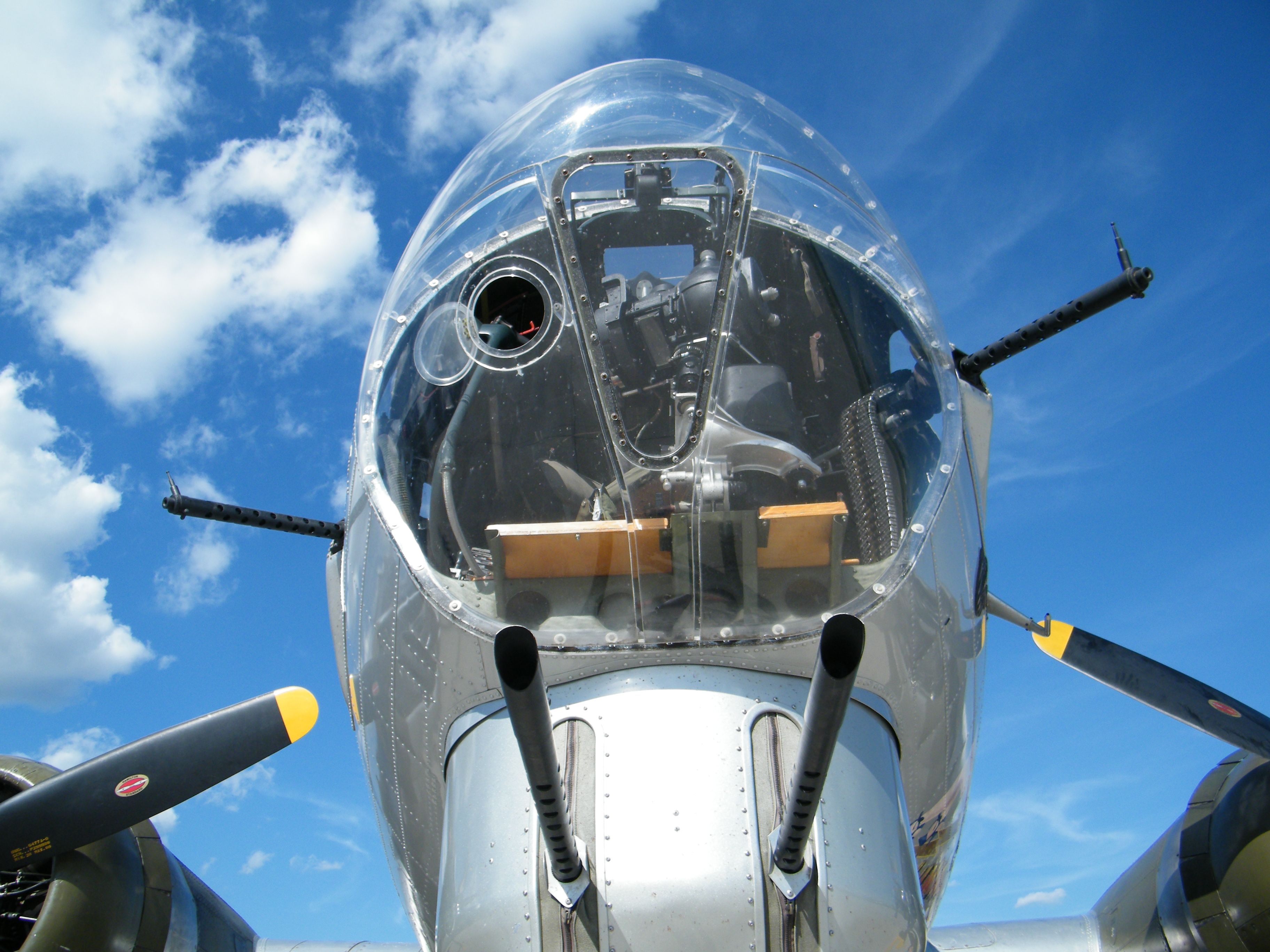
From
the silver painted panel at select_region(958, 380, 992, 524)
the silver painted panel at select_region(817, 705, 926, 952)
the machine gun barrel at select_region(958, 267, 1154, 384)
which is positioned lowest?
the silver painted panel at select_region(817, 705, 926, 952)

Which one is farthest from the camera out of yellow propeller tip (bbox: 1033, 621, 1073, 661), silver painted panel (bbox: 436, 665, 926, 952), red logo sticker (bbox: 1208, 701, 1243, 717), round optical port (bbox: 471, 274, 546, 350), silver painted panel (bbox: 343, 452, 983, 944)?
yellow propeller tip (bbox: 1033, 621, 1073, 661)

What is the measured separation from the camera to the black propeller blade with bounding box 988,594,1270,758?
4.29 meters

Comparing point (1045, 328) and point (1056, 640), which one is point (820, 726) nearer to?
point (1045, 328)

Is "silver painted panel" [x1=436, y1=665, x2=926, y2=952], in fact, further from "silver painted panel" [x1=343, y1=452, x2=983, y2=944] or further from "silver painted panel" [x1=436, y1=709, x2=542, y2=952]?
"silver painted panel" [x1=343, y1=452, x2=983, y2=944]

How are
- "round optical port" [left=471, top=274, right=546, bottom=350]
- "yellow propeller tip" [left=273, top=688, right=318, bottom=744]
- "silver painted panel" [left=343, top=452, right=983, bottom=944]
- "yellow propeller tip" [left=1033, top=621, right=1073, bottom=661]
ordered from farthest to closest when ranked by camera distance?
1. "yellow propeller tip" [left=1033, top=621, right=1073, bottom=661]
2. "yellow propeller tip" [left=273, top=688, right=318, bottom=744]
3. "round optical port" [left=471, top=274, right=546, bottom=350]
4. "silver painted panel" [left=343, top=452, right=983, bottom=944]

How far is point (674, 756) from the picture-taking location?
2.75 meters

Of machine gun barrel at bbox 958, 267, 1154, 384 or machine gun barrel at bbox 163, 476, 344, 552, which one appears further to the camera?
machine gun barrel at bbox 163, 476, 344, 552

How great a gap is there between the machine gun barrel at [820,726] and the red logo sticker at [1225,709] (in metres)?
2.92

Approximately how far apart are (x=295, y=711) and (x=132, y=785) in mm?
729

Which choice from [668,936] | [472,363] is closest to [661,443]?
[472,363]

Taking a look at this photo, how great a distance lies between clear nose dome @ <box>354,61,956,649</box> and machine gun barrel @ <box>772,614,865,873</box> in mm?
777

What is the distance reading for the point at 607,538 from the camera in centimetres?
314

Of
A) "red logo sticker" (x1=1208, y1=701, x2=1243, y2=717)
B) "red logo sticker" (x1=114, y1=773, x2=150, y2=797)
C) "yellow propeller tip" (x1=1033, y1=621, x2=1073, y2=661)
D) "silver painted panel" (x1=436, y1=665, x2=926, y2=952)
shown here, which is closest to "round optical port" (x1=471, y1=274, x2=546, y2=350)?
"silver painted panel" (x1=436, y1=665, x2=926, y2=952)

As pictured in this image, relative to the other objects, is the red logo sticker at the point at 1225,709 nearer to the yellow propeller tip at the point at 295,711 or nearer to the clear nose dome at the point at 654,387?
the clear nose dome at the point at 654,387
